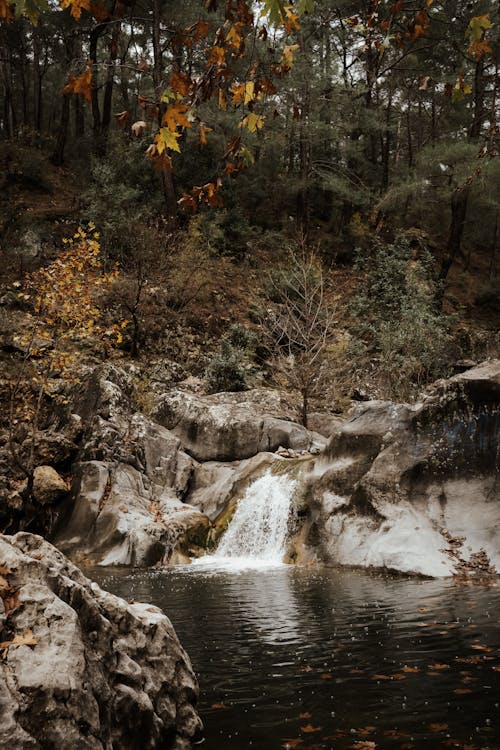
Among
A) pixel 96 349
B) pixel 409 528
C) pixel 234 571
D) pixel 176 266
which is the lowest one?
pixel 234 571

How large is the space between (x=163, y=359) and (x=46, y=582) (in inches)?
679

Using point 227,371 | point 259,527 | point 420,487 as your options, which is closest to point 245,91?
point 420,487

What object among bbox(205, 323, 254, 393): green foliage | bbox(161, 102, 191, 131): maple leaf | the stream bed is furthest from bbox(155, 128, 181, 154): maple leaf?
bbox(205, 323, 254, 393): green foliage

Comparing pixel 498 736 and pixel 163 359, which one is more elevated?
pixel 163 359

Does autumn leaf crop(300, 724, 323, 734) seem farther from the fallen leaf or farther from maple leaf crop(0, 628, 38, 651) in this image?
maple leaf crop(0, 628, 38, 651)

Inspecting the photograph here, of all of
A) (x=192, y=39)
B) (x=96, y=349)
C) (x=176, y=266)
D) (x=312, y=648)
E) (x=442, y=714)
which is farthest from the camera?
(x=176, y=266)

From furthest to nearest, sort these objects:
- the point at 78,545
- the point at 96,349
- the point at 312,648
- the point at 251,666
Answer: the point at 96,349, the point at 78,545, the point at 312,648, the point at 251,666

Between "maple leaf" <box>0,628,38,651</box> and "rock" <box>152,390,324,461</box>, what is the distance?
42.2ft

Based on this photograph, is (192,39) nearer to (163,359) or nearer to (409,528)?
(409,528)

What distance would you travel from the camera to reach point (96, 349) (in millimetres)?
20078

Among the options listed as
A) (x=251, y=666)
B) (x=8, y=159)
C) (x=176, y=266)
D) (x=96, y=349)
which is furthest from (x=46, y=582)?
(x=8, y=159)

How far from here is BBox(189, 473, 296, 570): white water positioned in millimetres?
12888

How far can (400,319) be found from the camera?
22.6 metres

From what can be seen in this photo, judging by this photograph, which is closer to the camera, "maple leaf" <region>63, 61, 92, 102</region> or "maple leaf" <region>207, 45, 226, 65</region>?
"maple leaf" <region>63, 61, 92, 102</region>
